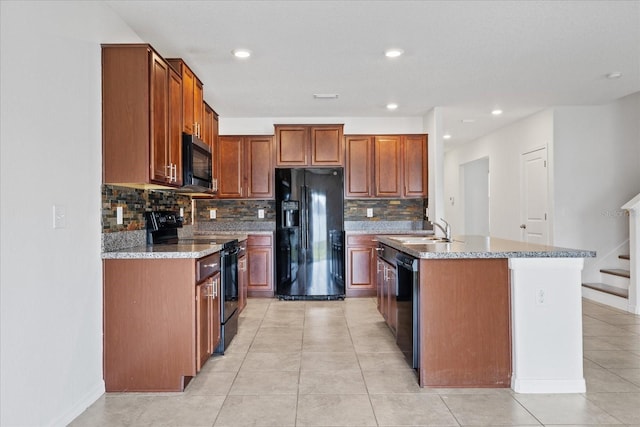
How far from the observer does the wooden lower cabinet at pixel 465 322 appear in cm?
266

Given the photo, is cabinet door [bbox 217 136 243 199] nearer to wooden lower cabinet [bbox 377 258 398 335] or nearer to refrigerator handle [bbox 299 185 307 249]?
refrigerator handle [bbox 299 185 307 249]

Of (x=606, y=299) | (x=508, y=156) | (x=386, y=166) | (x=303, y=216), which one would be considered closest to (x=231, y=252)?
A: (x=303, y=216)

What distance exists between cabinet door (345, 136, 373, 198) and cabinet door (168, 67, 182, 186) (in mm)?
2892

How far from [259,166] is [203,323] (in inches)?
128

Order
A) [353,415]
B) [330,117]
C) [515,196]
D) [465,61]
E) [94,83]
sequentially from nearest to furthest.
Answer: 1. [353,415]
2. [94,83]
3. [465,61]
4. [330,117]
5. [515,196]

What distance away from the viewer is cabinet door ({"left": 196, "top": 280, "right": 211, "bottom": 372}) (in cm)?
269

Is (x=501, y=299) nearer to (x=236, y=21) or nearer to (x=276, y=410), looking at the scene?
(x=276, y=410)

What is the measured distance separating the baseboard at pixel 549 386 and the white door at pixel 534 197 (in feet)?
11.1

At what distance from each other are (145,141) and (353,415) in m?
2.02

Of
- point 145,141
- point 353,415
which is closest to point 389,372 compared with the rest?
point 353,415

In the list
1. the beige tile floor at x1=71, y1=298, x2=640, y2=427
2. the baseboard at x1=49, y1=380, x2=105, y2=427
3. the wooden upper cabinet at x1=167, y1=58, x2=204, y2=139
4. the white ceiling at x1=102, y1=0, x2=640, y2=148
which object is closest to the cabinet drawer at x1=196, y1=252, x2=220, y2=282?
the beige tile floor at x1=71, y1=298, x2=640, y2=427

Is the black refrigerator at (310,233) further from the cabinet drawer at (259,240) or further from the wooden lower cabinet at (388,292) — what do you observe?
the wooden lower cabinet at (388,292)

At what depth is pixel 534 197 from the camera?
5.97 metres

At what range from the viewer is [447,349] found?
2.68 m
